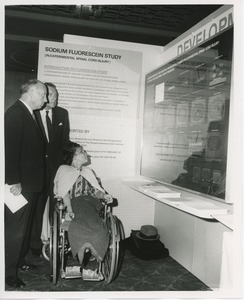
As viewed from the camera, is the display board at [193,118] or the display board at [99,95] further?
the display board at [99,95]

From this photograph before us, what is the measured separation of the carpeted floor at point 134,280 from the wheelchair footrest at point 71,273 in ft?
0.19

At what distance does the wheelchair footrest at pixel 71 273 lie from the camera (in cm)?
230

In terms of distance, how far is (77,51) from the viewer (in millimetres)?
2941

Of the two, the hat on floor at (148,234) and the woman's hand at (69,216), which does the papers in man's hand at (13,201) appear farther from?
the hat on floor at (148,234)

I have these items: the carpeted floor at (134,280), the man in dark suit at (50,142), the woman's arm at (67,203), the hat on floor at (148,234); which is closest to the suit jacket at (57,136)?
the man in dark suit at (50,142)

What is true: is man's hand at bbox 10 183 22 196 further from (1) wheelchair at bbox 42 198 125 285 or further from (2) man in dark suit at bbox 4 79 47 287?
(1) wheelchair at bbox 42 198 125 285

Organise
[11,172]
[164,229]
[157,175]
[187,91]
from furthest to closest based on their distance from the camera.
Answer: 1. [164,229]
2. [157,175]
3. [187,91]
4. [11,172]

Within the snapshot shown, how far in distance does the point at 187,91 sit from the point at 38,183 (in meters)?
1.47

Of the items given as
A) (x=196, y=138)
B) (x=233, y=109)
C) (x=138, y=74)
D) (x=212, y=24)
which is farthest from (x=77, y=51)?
(x=233, y=109)

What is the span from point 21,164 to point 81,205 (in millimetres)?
591

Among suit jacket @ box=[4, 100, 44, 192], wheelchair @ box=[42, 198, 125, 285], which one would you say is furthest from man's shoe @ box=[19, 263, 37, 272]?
suit jacket @ box=[4, 100, 44, 192]

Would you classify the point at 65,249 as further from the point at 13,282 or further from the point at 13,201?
the point at 13,201

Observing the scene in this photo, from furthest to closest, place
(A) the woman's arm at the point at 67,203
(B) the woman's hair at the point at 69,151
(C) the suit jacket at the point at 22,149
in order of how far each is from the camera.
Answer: (B) the woman's hair at the point at 69,151, (A) the woman's arm at the point at 67,203, (C) the suit jacket at the point at 22,149

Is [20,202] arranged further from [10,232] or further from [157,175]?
[157,175]
